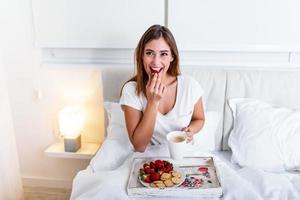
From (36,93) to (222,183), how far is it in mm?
1338

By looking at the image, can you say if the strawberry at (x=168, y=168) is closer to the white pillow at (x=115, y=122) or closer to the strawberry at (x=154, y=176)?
the strawberry at (x=154, y=176)

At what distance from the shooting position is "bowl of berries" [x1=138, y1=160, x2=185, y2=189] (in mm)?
1173

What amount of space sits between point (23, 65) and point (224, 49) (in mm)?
1237

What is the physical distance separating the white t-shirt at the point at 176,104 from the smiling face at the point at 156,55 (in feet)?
0.45

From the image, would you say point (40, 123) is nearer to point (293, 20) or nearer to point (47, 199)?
point (47, 199)

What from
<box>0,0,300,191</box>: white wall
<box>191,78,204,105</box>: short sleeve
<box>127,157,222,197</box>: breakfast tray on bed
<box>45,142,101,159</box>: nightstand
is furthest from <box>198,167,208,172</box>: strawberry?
<box>45,142,101,159</box>: nightstand

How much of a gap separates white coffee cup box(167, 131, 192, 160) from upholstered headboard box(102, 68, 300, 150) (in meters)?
0.38

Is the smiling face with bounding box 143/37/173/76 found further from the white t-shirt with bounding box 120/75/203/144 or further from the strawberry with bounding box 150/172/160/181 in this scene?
the strawberry with bounding box 150/172/160/181

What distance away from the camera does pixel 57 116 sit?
203cm

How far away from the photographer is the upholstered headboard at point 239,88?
1625 millimetres

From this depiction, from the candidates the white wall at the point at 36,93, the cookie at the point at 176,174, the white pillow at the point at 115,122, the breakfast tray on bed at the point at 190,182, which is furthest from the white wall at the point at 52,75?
the cookie at the point at 176,174

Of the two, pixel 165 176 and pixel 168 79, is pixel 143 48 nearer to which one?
pixel 168 79

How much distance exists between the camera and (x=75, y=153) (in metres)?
1.89

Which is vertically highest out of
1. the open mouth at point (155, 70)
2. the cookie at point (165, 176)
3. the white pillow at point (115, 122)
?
the open mouth at point (155, 70)
